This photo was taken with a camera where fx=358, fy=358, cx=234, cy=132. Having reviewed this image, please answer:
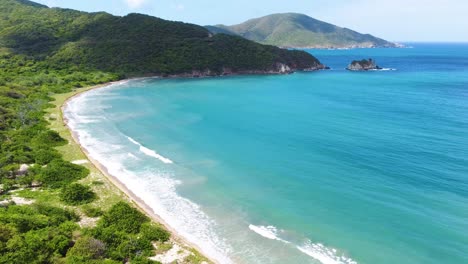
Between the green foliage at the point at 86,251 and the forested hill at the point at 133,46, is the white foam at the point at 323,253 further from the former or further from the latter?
the forested hill at the point at 133,46

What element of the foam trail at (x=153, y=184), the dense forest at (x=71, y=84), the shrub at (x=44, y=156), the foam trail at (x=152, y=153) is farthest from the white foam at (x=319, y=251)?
the shrub at (x=44, y=156)

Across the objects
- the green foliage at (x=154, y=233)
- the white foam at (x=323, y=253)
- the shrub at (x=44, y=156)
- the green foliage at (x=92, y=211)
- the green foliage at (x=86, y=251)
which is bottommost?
the white foam at (x=323, y=253)

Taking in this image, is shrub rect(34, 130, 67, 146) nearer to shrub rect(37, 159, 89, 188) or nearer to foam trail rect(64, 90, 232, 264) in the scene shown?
foam trail rect(64, 90, 232, 264)

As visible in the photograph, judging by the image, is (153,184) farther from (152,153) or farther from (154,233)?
(154,233)

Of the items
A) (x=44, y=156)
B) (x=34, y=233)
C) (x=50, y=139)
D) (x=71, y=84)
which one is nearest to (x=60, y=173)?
(x=44, y=156)

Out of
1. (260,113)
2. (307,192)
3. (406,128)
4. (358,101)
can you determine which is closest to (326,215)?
(307,192)

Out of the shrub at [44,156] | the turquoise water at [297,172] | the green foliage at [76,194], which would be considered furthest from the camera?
the shrub at [44,156]

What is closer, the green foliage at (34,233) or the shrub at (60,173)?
the green foliage at (34,233)
